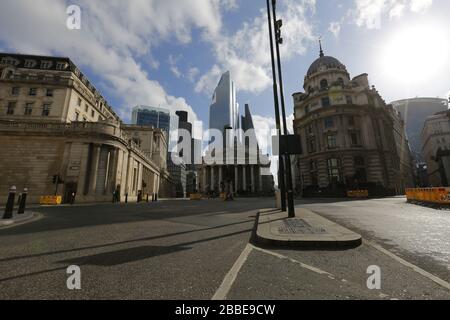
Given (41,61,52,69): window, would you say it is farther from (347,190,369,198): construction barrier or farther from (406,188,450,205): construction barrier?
(406,188,450,205): construction barrier

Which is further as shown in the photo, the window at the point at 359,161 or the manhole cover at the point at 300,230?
the window at the point at 359,161

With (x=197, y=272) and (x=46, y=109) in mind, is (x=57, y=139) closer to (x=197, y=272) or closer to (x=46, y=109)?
(x=46, y=109)

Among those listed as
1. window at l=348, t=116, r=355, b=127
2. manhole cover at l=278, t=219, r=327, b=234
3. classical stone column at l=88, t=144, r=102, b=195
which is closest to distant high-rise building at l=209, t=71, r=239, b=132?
window at l=348, t=116, r=355, b=127

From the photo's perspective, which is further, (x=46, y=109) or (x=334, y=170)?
(x=334, y=170)

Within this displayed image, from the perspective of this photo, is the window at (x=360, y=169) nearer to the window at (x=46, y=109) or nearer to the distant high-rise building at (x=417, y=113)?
the window at (x=46, y=109)

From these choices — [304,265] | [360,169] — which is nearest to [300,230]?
[304,265]

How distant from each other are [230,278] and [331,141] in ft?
142

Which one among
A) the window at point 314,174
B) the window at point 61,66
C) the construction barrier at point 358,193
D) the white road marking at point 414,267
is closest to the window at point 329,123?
the window at point 314,174

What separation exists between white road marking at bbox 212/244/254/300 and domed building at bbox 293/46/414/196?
114 ft

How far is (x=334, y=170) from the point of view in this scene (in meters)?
39.5

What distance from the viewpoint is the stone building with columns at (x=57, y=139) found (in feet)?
84.4

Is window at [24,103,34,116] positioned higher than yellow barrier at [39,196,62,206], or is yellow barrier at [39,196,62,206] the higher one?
window at [24,103,34,116]

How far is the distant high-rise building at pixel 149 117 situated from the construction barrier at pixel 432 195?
140619 mm

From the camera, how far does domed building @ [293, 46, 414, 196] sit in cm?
3778
